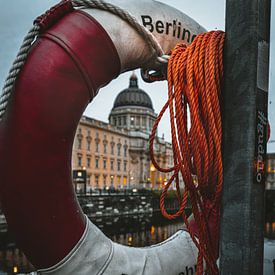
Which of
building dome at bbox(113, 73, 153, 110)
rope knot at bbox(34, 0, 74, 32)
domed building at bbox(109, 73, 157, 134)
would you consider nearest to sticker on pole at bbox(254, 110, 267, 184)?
rope knot at bbox(34, 0, 74, 32)

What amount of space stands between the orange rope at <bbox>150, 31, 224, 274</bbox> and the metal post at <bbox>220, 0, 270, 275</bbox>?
0.09 metres

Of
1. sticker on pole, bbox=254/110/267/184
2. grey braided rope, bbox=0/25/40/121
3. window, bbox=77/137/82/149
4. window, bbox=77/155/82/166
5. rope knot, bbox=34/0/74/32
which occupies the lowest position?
sticker on pole, bbox=254/110/267/184

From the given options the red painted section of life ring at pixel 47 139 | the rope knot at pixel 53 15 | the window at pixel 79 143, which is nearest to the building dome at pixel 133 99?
the window at pixel 79 143

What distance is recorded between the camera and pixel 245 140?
176cm

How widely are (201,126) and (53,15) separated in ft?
3.26

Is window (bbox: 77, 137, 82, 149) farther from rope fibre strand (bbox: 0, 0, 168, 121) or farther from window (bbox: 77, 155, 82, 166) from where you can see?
rope fibre strand (bbox: 0, 0, 168, 121)

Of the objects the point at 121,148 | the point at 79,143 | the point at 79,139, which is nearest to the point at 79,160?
the point at 79,143

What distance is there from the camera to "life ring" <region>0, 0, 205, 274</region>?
5.87 feet

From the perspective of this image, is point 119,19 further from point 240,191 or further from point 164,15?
point 240,191

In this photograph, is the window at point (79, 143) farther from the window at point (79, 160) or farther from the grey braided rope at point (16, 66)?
the grey braided rope at point (16, 66)

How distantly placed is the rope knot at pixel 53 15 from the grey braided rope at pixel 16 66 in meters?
0.03

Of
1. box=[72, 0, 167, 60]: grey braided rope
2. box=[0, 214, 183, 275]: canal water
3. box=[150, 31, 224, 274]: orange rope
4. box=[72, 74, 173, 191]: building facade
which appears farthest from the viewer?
box=[72, 74, 173, 191]: building facade

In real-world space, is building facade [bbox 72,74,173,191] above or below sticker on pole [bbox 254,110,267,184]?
above

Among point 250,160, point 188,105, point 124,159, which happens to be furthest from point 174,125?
point 124,159
